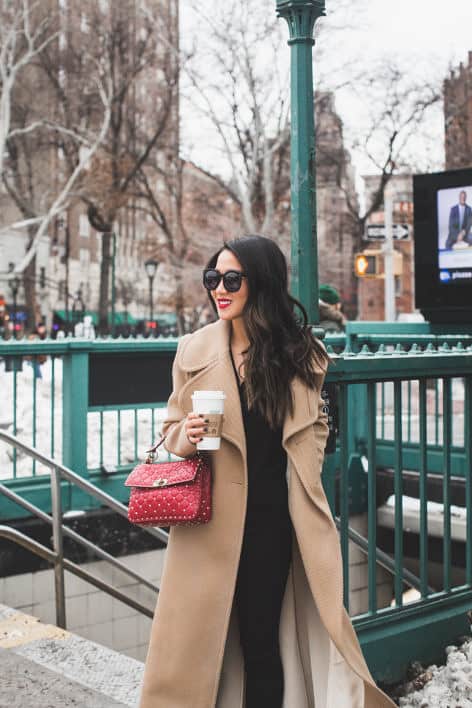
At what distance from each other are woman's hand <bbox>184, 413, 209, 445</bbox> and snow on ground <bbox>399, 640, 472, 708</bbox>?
1845 millimetres

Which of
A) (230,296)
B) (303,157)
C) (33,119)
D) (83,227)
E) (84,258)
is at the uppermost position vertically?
(83,227)

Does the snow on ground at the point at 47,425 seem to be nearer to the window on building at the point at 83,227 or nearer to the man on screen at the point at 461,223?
the man on screen at the point at 461,223

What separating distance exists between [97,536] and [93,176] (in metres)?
25.2

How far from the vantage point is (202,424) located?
2.55 metres

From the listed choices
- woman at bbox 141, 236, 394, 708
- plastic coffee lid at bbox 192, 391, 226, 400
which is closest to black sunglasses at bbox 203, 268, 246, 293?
Answer: woman at bbox 141, 236, 394, 708

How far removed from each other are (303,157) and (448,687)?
2411 millimetres

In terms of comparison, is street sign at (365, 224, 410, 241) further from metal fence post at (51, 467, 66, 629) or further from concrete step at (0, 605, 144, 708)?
concrete step at (0, 605, 144, 708)

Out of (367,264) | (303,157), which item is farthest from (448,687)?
(367,264)

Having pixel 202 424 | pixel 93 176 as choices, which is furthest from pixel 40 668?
pixel 93 176

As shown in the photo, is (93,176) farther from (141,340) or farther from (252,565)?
(252,565)

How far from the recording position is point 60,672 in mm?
3977

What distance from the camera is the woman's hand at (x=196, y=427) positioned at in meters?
2.55

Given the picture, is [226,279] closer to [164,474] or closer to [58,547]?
[164,474]

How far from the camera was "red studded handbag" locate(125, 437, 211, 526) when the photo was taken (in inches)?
105
